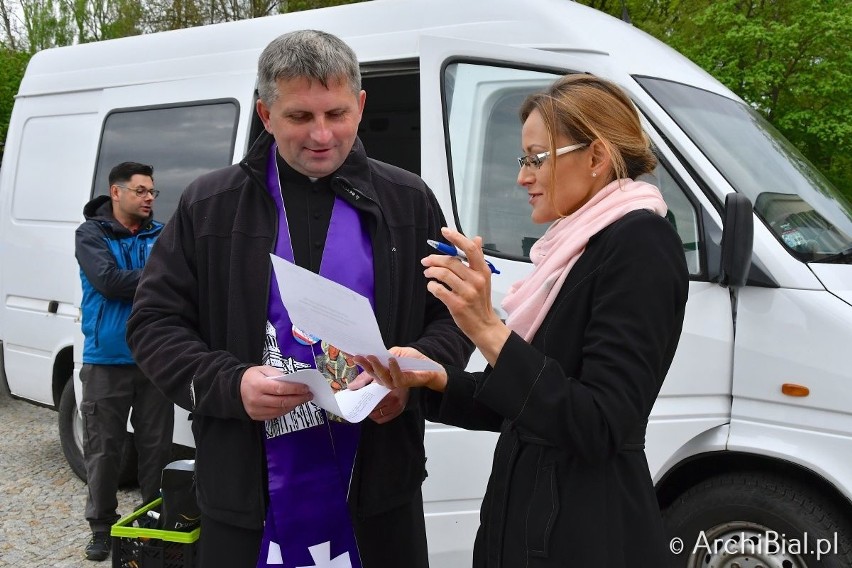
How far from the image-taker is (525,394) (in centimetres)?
157

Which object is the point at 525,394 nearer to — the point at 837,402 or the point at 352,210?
the point at 352,210

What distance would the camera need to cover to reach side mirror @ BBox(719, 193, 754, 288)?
9.43 ft

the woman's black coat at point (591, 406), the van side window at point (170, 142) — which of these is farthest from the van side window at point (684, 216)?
the van side window at point (170, 142)

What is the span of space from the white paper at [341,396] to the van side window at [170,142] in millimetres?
2845

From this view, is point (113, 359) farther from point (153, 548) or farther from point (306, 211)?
point (306, 211)

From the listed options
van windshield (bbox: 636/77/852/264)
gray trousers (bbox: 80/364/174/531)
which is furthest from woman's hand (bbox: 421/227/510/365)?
gray trousers (bbox: 80/364/174/531)

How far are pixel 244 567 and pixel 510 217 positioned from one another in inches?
77.9

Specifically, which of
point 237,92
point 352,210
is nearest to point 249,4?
point 237,92

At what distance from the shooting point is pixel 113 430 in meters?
4.67

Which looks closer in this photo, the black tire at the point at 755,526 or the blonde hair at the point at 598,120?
the blonde hair at the point at 598,120

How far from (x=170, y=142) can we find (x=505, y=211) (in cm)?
224

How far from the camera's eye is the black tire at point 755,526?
315cm

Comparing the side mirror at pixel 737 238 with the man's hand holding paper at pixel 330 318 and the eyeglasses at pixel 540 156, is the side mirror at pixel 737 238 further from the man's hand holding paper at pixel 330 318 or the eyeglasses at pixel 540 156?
the man's hand holding paper at pixel 330 318

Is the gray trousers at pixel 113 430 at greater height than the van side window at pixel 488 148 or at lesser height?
lesser
